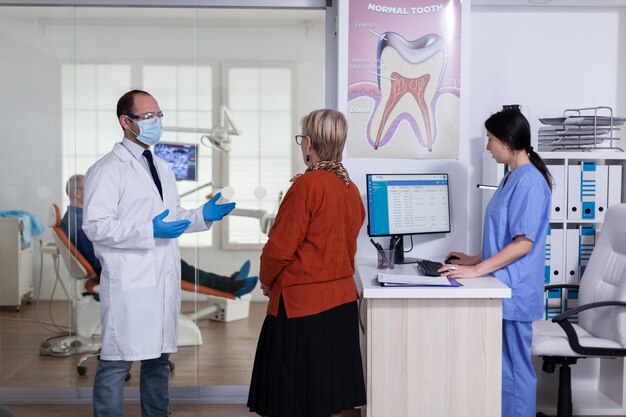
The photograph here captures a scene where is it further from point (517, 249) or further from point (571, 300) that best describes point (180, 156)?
point (571, 300)

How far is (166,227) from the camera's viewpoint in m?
2.60

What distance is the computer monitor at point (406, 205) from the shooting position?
318 cm

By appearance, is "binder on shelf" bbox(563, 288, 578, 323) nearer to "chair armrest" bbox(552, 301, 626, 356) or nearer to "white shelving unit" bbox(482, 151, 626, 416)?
"white shelving unit" bbox(482, 151, 626, 416)

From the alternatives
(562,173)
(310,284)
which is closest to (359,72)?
(562,173)

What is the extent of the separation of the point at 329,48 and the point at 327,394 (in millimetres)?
1799

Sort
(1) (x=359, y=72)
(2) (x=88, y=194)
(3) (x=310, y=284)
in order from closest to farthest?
(3) (x=310, y=284)
(2) (x=88, y=194)
(1) (x=359, y=72)

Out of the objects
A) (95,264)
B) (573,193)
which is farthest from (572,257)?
(95,264)

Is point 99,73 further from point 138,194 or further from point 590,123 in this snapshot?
point 590,123

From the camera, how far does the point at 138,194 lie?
268 cm

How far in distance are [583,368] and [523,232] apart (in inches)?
50.3

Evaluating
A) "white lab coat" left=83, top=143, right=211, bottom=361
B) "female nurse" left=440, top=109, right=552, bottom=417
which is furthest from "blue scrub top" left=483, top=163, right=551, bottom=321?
"white lab coat" left=83, top=143, right=211, bottom=361

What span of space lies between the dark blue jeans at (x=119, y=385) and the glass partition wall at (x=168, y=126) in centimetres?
75

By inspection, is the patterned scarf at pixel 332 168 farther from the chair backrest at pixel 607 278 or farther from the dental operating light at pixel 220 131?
the chair backrest at pixel 607 278

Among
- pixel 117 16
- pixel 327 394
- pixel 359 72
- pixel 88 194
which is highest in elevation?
pixel 117 16
